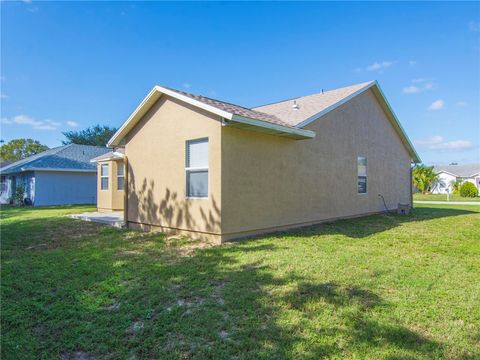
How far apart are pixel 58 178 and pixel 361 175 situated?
68.7 feet

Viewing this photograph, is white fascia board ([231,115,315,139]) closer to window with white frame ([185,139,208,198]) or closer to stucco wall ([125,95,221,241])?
stucco wall ([125,95,221,241])

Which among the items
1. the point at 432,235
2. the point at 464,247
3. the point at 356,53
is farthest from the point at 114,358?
the point at 356,53

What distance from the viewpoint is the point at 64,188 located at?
2250cm

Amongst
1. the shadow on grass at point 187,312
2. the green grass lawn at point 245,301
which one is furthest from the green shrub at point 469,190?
the shadow on grass at point 187,312

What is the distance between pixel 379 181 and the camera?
44.4 feet

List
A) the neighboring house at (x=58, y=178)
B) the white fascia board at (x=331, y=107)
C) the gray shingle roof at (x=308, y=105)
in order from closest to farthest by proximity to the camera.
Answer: the white fascia board at (x=331, y=107)
the gray shingle roof at (x=308, y=105)
the neighboring house at (x=58, y=178)

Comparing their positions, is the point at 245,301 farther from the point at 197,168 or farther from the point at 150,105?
the point at 150,105

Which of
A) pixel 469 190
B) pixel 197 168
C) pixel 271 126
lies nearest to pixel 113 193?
pixel 197 168

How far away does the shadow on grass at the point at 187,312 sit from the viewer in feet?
9.90

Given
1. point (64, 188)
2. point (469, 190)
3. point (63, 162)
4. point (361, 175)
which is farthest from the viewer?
point (469, 190)

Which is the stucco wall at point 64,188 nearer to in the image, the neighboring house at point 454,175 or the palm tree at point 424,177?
the palm tree at point 424,177

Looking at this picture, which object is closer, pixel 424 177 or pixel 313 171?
pixel 313 171

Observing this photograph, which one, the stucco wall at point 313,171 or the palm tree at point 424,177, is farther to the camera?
the palm tree at point 424,177

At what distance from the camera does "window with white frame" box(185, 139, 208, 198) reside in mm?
7725
